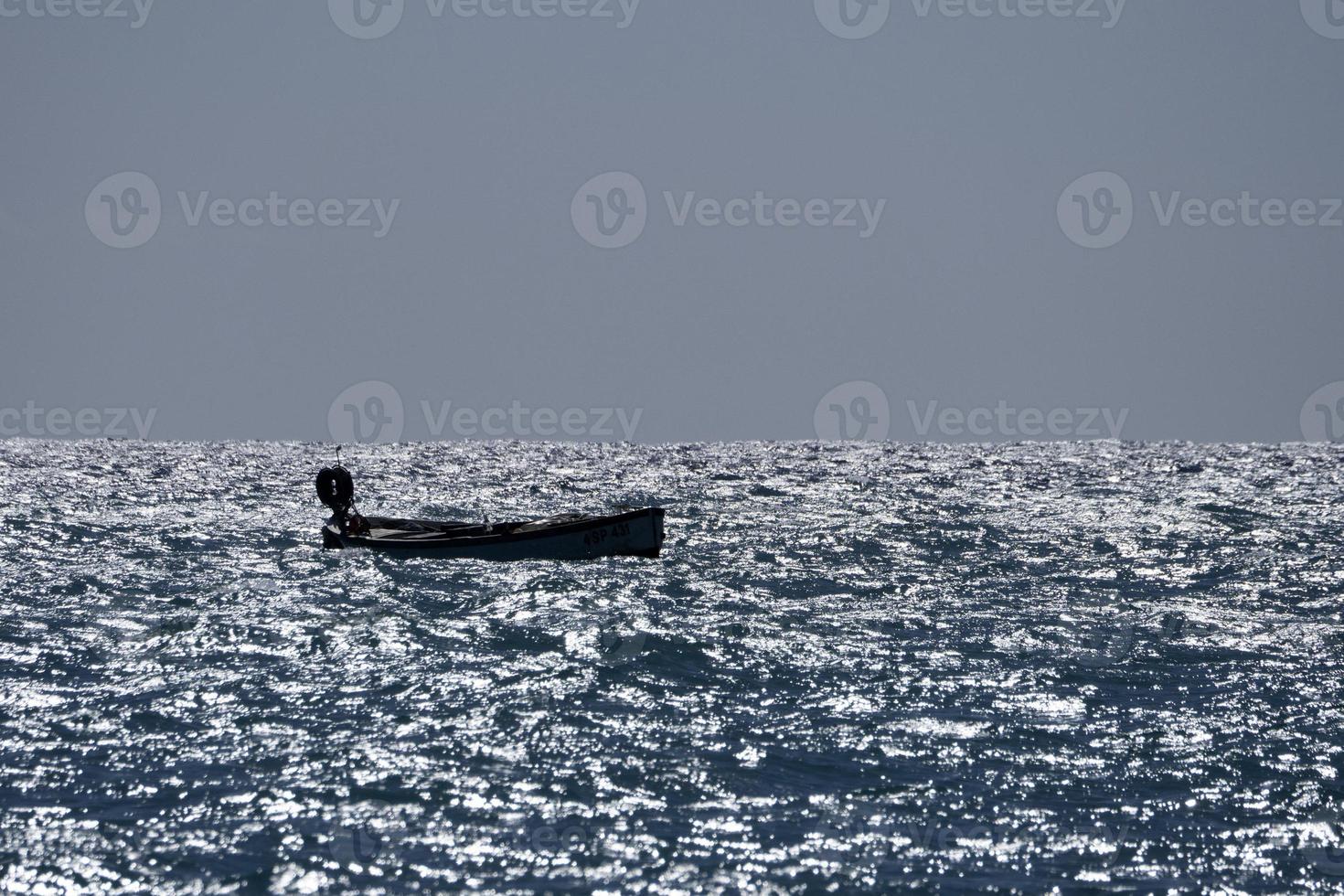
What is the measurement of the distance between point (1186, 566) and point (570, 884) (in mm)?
26104

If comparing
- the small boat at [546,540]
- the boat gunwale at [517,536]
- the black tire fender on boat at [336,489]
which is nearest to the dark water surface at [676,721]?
the small boat at [546,540]

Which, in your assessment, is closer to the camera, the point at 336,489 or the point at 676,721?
the point at 676,721

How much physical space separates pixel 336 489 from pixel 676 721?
23493 mm

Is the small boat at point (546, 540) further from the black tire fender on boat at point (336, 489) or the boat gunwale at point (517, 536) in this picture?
the black tire fender on boat at point (336, 489)

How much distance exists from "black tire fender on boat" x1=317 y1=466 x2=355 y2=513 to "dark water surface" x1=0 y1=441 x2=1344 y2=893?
7.04ft

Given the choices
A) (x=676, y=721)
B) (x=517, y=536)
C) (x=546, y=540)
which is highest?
(x=517, y=536)

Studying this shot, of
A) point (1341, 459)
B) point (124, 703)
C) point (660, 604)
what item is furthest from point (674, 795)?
point (1341, 459)

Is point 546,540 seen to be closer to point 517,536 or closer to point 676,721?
point 517,536

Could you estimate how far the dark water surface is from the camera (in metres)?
11.4

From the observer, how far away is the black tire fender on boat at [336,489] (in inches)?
1467

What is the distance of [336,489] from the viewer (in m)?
37.3

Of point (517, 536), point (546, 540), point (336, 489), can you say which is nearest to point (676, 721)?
point (546, 540)

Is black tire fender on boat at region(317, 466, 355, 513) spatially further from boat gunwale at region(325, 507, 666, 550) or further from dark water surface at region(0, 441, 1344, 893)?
boat gunwale at region(325, 507, 666, 550)

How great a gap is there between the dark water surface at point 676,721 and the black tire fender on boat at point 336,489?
2145 mm
